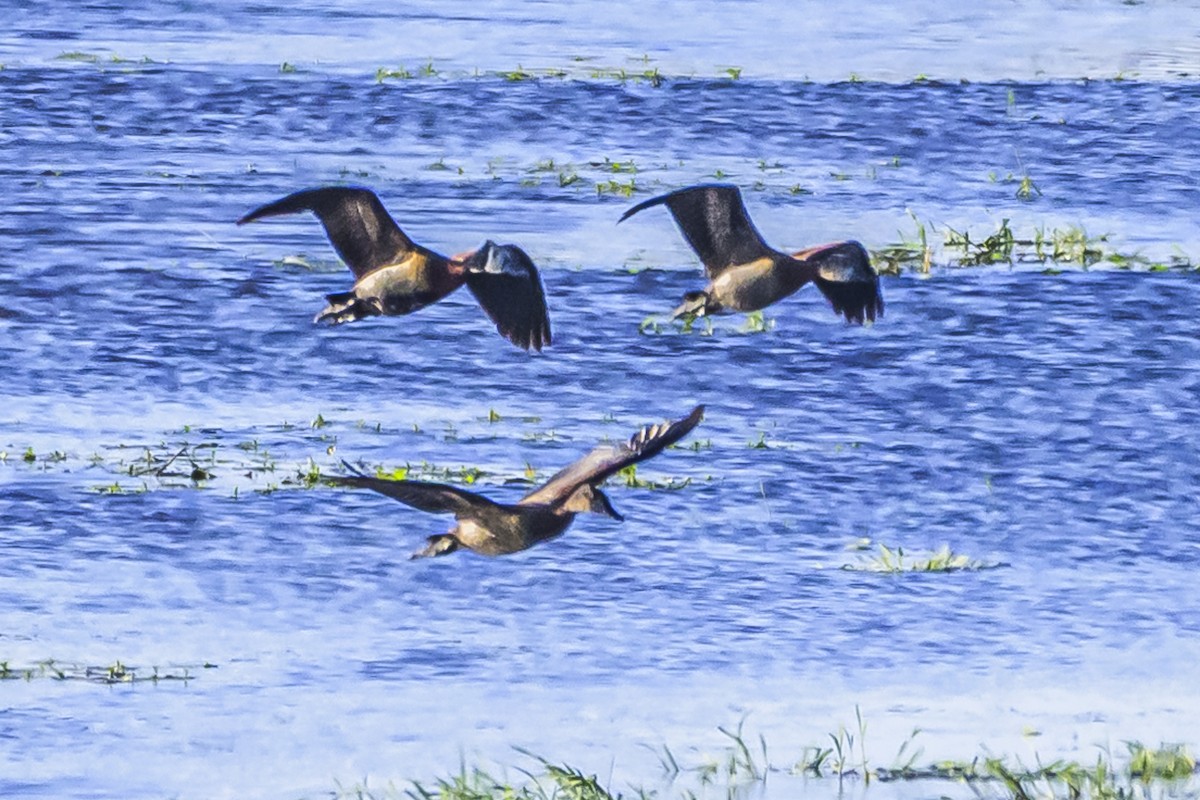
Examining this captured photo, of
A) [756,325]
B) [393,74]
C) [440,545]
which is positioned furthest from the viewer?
[393,74]

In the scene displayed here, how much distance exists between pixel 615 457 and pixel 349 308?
1323 mm

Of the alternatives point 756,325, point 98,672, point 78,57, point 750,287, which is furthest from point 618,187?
point 98,672

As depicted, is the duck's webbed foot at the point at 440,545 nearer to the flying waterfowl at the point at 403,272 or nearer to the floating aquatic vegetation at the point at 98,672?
the flying waterfowl at the point at 403,272

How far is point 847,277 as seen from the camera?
27.6 feet

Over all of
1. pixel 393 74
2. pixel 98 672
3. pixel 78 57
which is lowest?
pixel 98 672

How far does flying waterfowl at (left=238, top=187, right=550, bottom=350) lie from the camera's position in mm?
8055

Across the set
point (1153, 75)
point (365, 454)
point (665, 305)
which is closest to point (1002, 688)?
point (365, 454)

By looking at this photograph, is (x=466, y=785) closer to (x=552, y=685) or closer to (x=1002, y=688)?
(x=552, y=685)

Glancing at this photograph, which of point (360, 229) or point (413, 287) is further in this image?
point (360, 229)

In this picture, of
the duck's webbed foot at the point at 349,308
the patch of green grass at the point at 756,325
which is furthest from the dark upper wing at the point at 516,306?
the patch of green grass at the point at 756,325

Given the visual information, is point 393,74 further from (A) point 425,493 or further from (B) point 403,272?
(A) point 425,493

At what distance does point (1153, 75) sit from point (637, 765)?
13.4 m

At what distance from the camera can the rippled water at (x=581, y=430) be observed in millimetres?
8039

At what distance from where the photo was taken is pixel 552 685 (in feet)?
26.9
